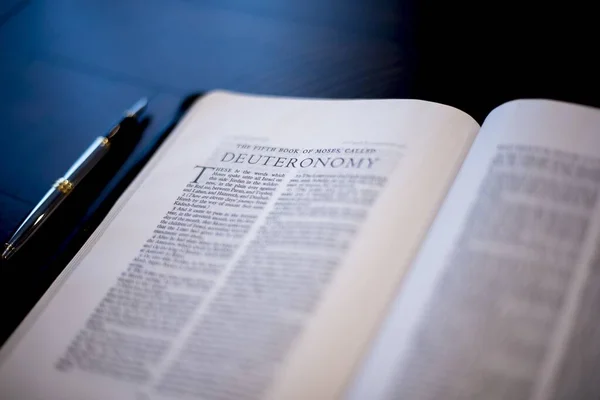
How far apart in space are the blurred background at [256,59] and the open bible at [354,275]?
0.08 m

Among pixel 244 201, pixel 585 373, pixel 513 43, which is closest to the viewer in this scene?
pixel 585 373

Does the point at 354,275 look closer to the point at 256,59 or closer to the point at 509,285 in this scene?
the point at 509,285

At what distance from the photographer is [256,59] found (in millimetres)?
659

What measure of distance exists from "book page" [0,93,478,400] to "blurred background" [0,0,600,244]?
7cm

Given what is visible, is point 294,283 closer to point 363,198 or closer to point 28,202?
point 363,198

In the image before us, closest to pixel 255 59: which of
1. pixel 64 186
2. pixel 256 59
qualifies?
pixel 256 59

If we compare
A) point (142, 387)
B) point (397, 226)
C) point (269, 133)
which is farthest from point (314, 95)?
point (142, 387)

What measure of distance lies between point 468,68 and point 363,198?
214mm

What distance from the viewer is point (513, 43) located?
634mm

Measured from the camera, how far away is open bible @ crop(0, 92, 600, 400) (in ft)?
1.35

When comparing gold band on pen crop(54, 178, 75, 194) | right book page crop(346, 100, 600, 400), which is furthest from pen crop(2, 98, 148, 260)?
right book page crop(346, 100, 600, 400)

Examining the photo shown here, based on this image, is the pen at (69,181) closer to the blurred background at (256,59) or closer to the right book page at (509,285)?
the blurred background at (256,59)

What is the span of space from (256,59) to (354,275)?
0.30m

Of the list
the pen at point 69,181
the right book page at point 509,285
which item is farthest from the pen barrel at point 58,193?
the right book page at point 509,285
